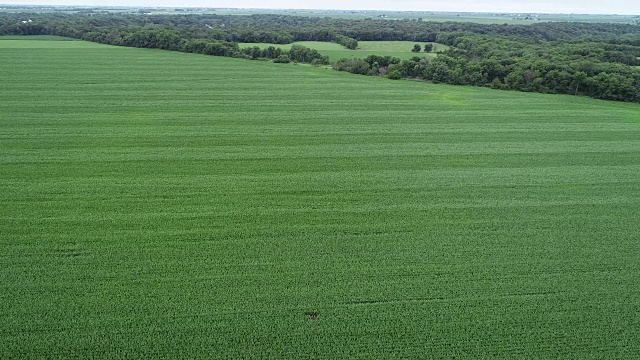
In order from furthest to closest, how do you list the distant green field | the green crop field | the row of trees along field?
the distant green field
the row of trees along field
the green crop field

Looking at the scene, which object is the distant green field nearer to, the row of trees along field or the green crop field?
the row of trees along field

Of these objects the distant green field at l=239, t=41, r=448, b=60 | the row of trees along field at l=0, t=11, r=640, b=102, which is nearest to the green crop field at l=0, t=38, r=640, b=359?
the row of trees along field at l=0, t=11, r=640, b=102

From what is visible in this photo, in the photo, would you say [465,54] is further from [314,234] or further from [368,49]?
[314,234]

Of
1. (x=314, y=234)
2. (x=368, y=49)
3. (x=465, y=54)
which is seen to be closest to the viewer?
(x=314, y=234)

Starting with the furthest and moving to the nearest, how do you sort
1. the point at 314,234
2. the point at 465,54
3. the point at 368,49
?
the point at 368,49 < the point at 465,54 < the point at 314,234

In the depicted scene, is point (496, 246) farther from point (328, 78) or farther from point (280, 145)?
point (328, 78)

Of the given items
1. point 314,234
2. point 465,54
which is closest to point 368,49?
point 465,54

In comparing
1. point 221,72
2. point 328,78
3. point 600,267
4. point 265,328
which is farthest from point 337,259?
point 221,72
